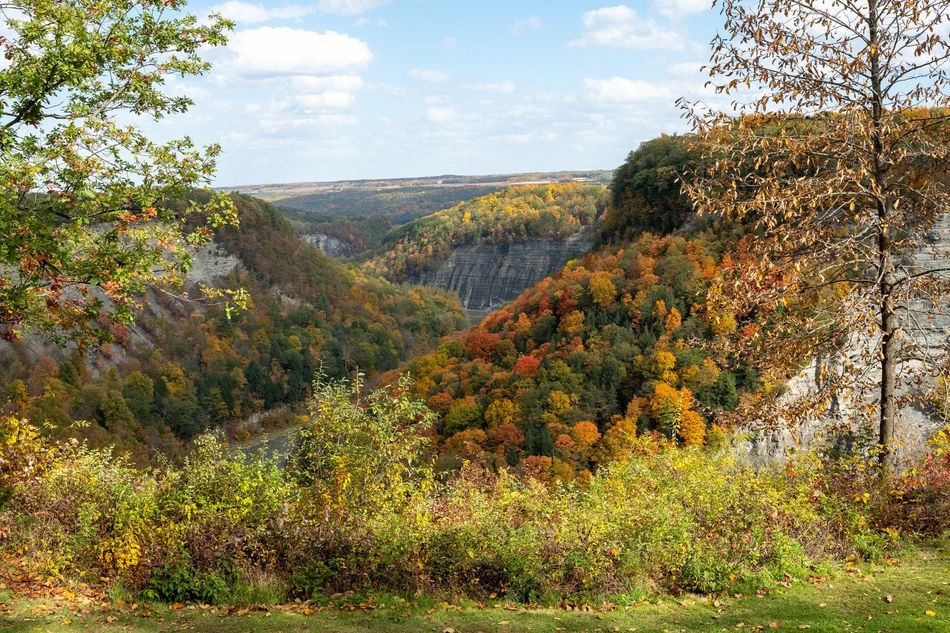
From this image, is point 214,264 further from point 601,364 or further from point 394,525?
point 394,525

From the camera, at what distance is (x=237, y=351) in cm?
8519

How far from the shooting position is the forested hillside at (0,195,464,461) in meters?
62.3

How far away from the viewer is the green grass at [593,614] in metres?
8.73

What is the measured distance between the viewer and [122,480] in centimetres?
1166

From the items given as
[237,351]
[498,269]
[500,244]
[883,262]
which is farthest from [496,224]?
[883,262]

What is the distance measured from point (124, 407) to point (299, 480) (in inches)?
2370

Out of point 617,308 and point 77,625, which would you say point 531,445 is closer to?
point 617,308

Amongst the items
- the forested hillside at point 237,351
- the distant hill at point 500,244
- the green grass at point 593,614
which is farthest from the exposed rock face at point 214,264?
the green grass at point 593,614

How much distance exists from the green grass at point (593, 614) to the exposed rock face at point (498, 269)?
121001mm

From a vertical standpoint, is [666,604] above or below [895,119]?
below

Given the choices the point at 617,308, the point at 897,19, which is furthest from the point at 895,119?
the point at 617,308

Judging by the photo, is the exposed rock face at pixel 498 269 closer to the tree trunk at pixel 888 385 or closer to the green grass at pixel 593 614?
the tree trunk at pixel 888 385

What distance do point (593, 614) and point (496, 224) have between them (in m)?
143

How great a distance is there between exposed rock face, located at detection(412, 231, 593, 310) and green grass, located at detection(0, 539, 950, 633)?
12100 centimetres
